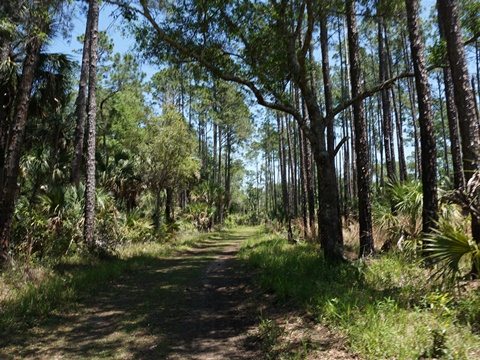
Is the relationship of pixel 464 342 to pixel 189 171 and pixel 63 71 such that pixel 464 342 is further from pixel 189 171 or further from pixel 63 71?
pixel 189 171

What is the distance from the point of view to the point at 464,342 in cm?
361

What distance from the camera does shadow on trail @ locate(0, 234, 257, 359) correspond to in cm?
494

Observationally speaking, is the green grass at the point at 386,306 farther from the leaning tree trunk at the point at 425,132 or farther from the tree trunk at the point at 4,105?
the tree trunk at the point at 4,105

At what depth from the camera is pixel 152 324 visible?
6.05 m

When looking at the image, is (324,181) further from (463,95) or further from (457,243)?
(457,243)

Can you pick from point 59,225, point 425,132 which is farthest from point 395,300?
point 59,225

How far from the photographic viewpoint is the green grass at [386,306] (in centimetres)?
369

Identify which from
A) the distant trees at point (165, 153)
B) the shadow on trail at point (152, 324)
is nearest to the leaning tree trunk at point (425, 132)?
the shadow on trail at point (152, 324)

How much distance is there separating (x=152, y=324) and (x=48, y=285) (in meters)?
2.72

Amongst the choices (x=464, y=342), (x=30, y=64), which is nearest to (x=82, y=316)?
(x=464, y=342)

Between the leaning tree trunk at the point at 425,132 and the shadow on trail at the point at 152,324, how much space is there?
4403mm

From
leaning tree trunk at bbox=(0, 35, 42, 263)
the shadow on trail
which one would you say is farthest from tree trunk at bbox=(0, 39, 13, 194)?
the shadow on trail

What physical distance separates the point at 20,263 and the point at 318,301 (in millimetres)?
7111

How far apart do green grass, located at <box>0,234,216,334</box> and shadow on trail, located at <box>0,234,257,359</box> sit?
0.29m
